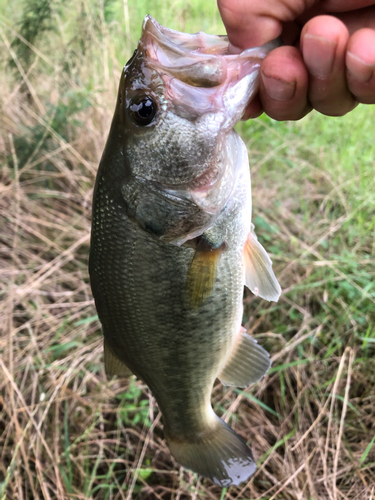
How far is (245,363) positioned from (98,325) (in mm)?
1340

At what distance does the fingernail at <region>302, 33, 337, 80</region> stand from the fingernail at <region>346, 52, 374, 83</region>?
0.18 ft

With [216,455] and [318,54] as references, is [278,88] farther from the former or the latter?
[216,455]

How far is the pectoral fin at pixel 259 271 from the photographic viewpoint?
1.31 meters

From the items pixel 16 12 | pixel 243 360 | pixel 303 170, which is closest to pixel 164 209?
pixel 243 360

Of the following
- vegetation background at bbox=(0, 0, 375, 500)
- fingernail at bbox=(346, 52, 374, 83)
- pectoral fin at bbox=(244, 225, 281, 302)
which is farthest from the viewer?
vegetation background at bbox=(0, 0, 375, 500)

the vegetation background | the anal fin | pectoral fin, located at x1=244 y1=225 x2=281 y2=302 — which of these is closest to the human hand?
pectoral fin, located at x1=244 y1=225 x2=281 y2=302

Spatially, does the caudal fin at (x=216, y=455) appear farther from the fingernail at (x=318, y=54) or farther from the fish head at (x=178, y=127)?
the fingernail at (x=318, y=54)

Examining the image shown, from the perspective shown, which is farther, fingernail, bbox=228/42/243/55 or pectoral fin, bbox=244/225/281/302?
pectoral fin, bbox=244/225/281/302

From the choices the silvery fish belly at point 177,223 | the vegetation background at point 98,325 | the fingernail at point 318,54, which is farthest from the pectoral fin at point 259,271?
the vegetation background at point 98,325

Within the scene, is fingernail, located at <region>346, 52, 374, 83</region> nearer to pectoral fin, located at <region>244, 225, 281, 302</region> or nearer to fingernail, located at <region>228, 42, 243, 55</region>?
fingernail, located at <region>228, 42, 243, 55</region>

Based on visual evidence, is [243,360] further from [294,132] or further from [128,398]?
[294,132]

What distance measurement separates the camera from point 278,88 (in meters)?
1.04

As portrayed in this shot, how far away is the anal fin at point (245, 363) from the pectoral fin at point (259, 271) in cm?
26

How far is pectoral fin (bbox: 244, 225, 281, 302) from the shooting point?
51.6 inches
